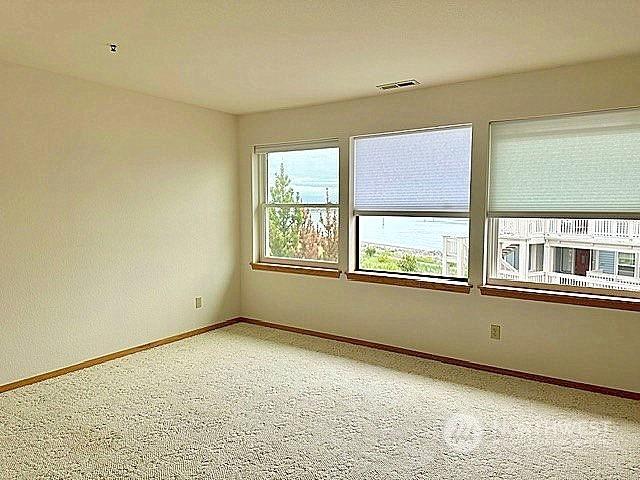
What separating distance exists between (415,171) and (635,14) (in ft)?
6.39

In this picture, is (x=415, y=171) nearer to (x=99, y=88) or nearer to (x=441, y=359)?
(x=441, y=359)

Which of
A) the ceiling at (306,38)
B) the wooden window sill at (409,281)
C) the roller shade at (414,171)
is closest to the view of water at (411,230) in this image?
the roller shade at (414,171)

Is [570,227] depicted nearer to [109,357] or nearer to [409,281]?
[409,281]

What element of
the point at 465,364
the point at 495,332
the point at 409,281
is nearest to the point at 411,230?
the point at 409,281

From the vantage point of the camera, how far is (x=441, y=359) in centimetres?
398

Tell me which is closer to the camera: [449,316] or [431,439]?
[431,439]

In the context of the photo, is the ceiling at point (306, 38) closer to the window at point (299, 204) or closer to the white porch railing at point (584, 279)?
the window at point (299, 204)

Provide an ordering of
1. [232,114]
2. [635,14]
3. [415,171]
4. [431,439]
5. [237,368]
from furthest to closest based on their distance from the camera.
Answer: [232,114] → [415,171] → [237,368] → [431,439] → [635,14]

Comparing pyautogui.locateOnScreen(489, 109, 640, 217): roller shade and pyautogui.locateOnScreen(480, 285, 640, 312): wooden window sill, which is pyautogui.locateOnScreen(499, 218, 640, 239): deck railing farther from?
pyautogui.locateOnScreen(480, 285, 640, 312): wooden window sill

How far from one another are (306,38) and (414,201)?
1834 millimetres

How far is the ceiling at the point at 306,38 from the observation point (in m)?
2.34

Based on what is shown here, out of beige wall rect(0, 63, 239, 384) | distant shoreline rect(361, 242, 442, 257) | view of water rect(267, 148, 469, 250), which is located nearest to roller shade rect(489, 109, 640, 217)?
view of water rect(267, 148, 469, 250)

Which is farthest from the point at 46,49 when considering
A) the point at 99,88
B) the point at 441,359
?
the point at 441,359

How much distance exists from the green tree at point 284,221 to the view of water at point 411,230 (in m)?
0.82
